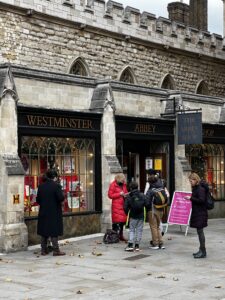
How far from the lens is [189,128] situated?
57.7 ft

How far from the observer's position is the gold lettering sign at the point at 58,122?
13.8 meters

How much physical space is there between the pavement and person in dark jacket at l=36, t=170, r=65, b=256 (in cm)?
38

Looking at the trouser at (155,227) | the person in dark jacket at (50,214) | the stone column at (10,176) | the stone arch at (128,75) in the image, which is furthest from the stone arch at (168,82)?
the person in dark jacket at (50,214)

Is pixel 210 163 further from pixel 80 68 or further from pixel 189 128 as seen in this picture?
pixel 80 68

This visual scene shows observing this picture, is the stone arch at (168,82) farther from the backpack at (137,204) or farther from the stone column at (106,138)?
the backpack at (137,204)

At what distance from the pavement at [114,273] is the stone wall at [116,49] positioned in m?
8.10

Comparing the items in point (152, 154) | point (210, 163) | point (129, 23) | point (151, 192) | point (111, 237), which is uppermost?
point (129, 23)

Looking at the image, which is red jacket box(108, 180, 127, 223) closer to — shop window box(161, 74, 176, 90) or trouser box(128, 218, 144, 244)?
trouser box(128, 218, 144, 244)

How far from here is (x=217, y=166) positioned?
20438 millimetres

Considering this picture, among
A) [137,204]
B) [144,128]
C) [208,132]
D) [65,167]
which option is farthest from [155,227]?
[208,132]

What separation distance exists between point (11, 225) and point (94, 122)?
401cm

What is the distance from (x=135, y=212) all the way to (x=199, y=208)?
4.55ft

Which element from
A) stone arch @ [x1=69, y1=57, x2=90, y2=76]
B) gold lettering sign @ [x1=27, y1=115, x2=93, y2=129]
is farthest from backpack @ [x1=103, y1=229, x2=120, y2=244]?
stone arch @ [x1=69, y1=57, x2=90, y2=76]

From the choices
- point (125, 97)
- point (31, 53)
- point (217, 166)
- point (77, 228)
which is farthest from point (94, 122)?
point (217, 166)
